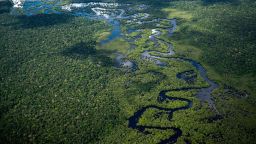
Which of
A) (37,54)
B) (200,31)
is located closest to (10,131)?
(37,54)

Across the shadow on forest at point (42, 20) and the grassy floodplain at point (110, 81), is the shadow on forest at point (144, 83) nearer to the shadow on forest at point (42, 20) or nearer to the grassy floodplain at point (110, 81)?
the grassy floodplain at point (110, 81)

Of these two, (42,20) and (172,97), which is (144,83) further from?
(42,20)

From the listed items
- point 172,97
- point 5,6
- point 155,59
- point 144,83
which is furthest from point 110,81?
point 5,6

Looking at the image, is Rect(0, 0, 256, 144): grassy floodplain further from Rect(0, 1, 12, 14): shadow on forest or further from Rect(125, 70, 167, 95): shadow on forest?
Rect(0, 1, 12, 14): shadow on forest

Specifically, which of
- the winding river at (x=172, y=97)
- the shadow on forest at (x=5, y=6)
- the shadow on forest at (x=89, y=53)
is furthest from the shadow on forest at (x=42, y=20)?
the winding river at (x=172, y=97)

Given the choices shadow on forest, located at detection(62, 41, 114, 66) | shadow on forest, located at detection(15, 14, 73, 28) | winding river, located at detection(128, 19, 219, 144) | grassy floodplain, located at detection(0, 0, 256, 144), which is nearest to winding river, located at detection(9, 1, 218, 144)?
winding river, located at detection(128, 19, 219, 144)

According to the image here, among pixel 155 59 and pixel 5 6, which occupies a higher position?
pixel 5 6
